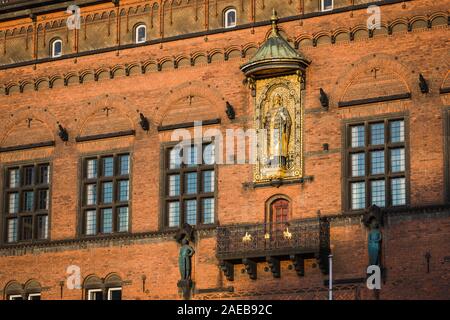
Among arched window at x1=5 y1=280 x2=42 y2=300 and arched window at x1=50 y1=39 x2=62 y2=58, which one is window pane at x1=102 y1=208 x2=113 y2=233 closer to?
arched window at x1=5 y1=280 x2=42 y2=300

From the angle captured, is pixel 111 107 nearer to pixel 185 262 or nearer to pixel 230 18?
pixel 230 18

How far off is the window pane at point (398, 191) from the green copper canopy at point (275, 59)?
5038 mm

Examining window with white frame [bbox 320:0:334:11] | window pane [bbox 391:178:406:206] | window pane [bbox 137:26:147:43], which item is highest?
window pane [bbox 137:26:147:43]

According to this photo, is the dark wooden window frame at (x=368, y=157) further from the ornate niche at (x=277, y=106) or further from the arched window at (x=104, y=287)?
the arched window at (x=104, y=287)

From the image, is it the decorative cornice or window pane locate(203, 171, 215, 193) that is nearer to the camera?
window pane locate(203, 171, 215, 193)

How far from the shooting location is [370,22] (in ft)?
152

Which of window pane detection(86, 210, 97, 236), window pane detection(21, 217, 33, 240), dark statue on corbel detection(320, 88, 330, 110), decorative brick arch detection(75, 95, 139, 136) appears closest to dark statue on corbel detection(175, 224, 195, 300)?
window pane detection(86, 210, 97, 236)

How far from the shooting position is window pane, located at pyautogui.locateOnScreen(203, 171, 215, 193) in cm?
4825

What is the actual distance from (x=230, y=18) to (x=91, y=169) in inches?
289

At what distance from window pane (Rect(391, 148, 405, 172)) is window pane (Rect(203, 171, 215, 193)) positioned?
6.45 m

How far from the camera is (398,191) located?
4509 cm

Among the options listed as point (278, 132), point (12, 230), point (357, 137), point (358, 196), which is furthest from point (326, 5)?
point (12, 230)
